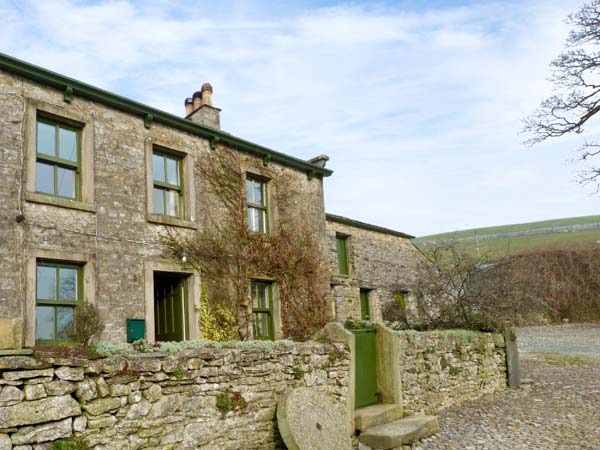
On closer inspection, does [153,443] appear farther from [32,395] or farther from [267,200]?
[267,200]

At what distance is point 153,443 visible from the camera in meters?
5.08

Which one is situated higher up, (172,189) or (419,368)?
(172,189)

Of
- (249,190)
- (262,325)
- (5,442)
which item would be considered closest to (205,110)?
(249,190)

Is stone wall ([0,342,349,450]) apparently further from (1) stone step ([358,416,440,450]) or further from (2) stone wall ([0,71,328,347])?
(2) stone wall ([0,71,328,347])

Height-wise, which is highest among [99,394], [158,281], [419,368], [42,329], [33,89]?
[33,89]

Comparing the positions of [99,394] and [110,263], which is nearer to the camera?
[99,394]

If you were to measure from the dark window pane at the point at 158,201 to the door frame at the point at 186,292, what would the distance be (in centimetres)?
109

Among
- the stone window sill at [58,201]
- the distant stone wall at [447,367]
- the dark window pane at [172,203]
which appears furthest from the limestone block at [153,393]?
Answer: the dark window pane at [172,203]

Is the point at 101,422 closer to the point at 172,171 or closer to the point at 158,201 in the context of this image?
the point at 158,201

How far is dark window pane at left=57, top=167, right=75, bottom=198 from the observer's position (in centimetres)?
866

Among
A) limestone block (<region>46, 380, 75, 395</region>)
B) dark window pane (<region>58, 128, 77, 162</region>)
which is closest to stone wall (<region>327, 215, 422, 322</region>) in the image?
dark window pane (<region>58, 128, 77, 162</region>)

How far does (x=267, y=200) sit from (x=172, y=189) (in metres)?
2.67

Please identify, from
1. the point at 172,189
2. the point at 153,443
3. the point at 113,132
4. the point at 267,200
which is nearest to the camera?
the point at 153,443

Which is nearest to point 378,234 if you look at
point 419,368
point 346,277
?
point 346,277
